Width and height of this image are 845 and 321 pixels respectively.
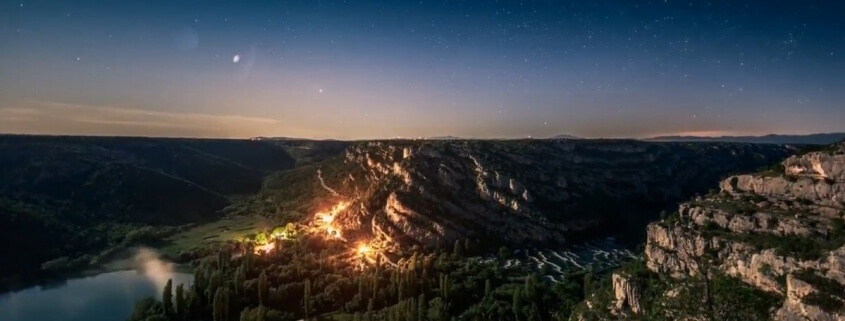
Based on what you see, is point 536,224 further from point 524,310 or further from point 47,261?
point 47,261

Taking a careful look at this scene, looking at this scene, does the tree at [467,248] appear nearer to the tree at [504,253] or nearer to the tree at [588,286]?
the tree at [504,253]

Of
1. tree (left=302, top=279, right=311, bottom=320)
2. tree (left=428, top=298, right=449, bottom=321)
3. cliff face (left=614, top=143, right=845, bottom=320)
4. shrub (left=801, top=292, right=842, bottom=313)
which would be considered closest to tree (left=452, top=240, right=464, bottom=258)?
tree (left=428, top=298, right=449, bottom=321)

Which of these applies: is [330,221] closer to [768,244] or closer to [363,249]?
[363,249]

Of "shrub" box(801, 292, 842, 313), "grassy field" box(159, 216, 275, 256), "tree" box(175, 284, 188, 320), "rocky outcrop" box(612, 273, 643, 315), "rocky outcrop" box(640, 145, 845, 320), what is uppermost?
"rocky outcrop" box(640, 145, 845, 320)

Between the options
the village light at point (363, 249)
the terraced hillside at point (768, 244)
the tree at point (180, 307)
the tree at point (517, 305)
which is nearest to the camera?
the terraced hillside at point (768, 244)

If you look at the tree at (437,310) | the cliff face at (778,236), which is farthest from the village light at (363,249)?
the cliff face at (778,236)

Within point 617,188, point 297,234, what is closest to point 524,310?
point 297,234

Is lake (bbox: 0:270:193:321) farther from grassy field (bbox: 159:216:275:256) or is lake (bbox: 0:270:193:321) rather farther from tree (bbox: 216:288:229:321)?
tree (bbox: 216:288:229:321)
